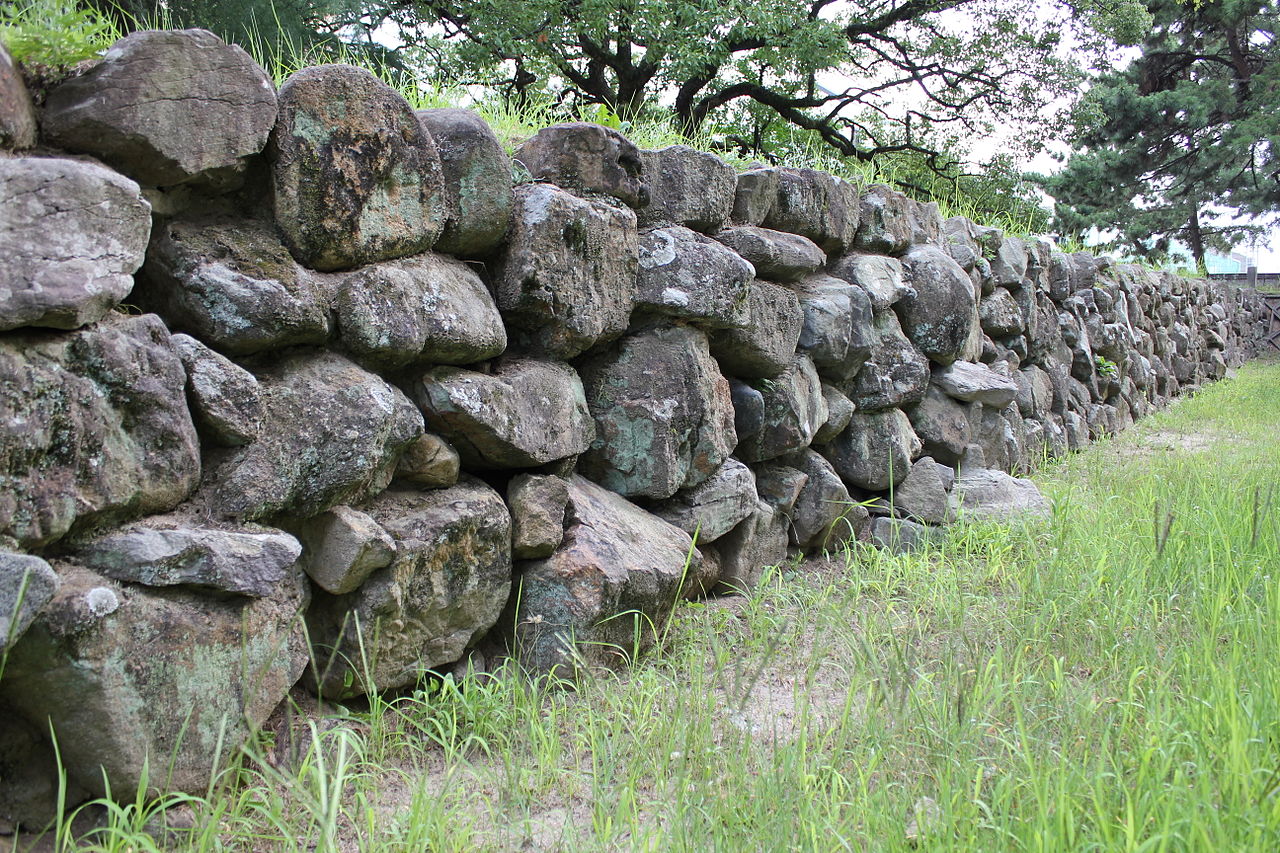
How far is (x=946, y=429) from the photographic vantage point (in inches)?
165

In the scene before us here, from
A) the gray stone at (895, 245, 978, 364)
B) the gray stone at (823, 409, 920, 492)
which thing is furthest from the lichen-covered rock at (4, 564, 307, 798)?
the gray stone at (895, 245, 978, 364)

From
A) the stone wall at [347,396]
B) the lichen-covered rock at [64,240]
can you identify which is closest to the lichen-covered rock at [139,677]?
the stone wall at [347,396]

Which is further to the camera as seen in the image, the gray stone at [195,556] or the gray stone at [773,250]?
the gray stone at [773,250]

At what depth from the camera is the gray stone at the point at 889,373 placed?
380cm

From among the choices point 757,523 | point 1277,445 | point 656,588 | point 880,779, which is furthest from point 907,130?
point 880,779

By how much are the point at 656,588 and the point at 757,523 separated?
80 centimetres

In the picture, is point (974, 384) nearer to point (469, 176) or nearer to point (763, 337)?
point (763, 337)

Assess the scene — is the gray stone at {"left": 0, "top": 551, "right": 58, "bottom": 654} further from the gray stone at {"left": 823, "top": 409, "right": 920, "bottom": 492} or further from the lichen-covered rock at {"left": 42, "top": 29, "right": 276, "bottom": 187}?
the gray stone at {"left": 823, "top": 409, "right": 920, "bottom": 492}

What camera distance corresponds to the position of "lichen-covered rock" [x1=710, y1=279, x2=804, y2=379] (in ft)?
9.95

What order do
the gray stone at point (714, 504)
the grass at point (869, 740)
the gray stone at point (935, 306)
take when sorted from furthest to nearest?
the gray stone at point (935, 306)
the gray stone at point (714, 504)
the grass at point (869, 740)

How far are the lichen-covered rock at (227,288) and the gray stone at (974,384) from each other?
330 centimetres

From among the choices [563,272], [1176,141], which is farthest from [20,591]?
[1176,141]

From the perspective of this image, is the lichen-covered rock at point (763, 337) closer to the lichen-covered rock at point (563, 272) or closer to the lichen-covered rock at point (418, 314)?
the lichen-covered rock at point (563, 272)

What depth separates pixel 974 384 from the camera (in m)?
4.37
